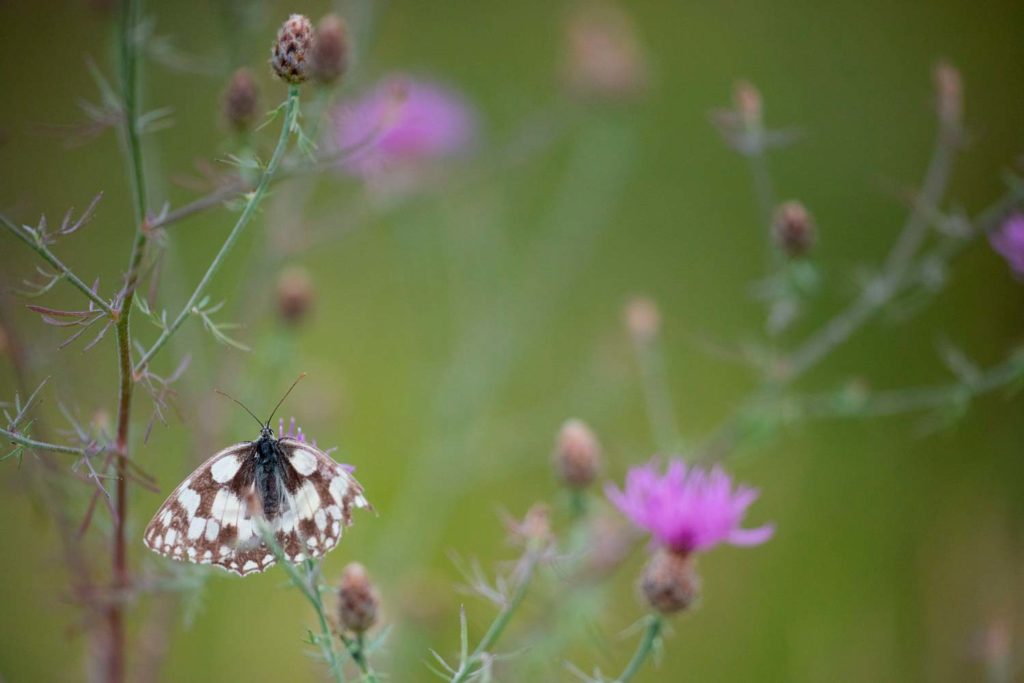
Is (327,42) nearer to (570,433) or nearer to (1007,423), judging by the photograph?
(570,433)

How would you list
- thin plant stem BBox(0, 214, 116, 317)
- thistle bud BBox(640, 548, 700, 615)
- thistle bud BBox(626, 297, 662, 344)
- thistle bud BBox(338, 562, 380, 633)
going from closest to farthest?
thin plant stem BBox(0, 214, 116, 317) < thistle bud BBox(338, 562, 380, 633) < thistle bud BBox(640, 548, 700, 615) < thistle bud BBox(626, 297, 662, 344)

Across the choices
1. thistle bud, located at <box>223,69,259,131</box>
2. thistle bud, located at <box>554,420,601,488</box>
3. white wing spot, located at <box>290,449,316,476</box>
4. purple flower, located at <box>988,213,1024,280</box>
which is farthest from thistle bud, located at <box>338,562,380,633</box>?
purple flower, located at <box>988,213,1024,280</box>

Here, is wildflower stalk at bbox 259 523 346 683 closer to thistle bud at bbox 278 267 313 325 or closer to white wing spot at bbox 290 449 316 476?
white wing spot at bbox 290 449 316 476

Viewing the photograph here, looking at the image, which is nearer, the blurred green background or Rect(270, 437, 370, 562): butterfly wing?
Rect(270, 437, 370, 562): butterfly wing

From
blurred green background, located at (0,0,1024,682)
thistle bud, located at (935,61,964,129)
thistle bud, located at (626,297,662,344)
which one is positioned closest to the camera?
thistle bud, located at (935,61,964,129)

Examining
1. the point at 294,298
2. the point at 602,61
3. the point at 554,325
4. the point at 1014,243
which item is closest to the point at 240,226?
the point at 294,298

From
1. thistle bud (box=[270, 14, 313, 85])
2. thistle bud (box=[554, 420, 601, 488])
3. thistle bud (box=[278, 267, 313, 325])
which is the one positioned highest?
thistle bud (box=[278, 267, 313, 325])

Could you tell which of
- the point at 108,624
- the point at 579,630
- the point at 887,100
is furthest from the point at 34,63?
the point at 887,100

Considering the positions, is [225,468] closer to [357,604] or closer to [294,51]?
[357,604]
